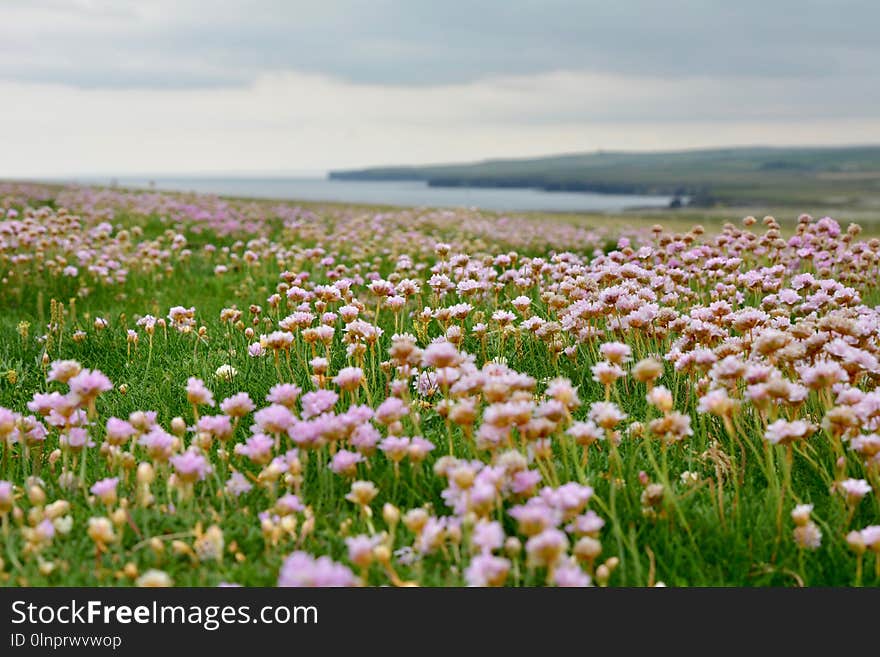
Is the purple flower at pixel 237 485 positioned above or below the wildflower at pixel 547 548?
below

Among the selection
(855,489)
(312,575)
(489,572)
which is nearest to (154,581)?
(312,575)

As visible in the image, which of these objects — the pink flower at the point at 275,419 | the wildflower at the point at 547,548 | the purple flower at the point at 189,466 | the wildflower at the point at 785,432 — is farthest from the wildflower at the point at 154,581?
the wildflower at the point at 785,432

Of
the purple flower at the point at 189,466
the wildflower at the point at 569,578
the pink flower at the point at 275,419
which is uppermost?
the pink flower at the point at 275,419

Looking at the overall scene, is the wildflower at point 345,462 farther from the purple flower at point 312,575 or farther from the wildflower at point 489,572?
the wildflower at point 489,572

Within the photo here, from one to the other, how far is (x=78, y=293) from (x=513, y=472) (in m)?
8.04

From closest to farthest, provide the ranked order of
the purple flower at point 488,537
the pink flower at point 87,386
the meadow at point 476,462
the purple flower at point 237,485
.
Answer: the purple flower at point 488,537
the meadow at point 476,462
the pink flower at point 87,386
the purple flower at point 237,485

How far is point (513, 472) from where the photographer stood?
292 cm

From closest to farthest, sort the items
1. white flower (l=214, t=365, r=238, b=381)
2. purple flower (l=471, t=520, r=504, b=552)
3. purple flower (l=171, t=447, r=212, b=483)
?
purple flower (l=471, t=520, r=504, b=552) → purple flower (l=171, t=447, r=212, b=483) → white flower (l=214, t=365, r=238, b=381)

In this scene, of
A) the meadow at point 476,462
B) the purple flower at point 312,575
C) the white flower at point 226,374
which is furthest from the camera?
the white flower at point 226,374

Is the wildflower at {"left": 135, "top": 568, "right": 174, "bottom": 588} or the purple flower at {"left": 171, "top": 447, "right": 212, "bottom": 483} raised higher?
the purple flower at {"left": 171, "top": 447, "right": 212, "bottom": 483}

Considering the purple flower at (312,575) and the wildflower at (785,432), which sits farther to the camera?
→ the wildflower at (785,432)

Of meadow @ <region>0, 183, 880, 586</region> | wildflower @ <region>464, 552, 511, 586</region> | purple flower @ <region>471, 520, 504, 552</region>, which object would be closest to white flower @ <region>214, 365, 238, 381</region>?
meadow @ <region>0, 183, 880, 586</region>

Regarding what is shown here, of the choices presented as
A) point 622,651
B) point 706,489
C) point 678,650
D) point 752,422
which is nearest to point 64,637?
point 622,651

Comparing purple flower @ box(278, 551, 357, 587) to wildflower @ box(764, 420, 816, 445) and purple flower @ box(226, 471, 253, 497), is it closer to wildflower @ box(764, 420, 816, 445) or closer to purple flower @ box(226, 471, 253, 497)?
purple flower @ box(226, 471, 253, 497)
